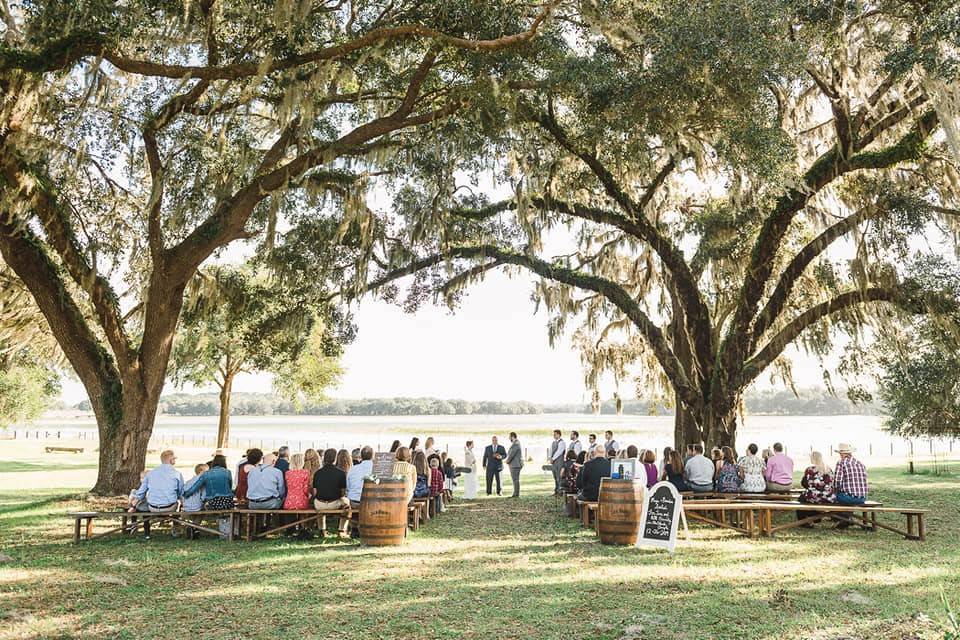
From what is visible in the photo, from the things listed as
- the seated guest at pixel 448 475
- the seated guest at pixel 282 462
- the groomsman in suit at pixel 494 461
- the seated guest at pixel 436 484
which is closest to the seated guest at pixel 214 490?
the seated guest at pixel 282 462

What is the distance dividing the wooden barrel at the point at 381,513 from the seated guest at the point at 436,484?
313 centimetres

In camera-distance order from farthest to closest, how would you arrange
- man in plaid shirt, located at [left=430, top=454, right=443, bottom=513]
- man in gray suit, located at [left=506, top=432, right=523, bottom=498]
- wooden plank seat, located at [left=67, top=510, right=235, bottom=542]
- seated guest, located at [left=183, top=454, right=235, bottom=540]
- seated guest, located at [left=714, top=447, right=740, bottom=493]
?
man in gray suit, located at [left=506, top=432, right=523, bottom=498], man in plaid shirt, located at [left=430, top=454, right=443, bottom=513], seated guest, located at [left=714, top=447, right=740, bottom=493], seated guest, located at [left=183, top=454, right=235, bottom=540], wooden plank seat, located at [left=67, top=510, right=235, bottom=542]

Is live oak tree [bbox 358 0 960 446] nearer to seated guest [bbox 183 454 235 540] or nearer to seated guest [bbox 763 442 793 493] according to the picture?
seated guest [bbox 763 442 793 493]

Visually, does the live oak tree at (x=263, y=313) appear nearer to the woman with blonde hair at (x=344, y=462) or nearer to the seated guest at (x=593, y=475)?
the woman with blonde hair at (x=344, y=462)

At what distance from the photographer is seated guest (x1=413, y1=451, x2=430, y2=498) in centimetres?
1128

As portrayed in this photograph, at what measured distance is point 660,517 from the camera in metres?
8.73

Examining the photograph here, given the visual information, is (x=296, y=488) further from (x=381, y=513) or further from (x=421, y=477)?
(x=421, y=477)

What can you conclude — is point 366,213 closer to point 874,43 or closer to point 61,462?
point 874,43

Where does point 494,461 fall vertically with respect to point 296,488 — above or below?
below

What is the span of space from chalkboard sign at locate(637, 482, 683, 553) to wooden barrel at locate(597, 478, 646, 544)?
Answer: 131mm

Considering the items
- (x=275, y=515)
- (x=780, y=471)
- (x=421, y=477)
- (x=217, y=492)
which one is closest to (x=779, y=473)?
(x=780, y=471)

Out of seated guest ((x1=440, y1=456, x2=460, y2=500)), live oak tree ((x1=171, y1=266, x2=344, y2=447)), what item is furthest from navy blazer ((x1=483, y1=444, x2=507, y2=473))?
live oak tree ((x1=171, y1=266, x2=344, y2=447))

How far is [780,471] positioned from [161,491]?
966 centimetres

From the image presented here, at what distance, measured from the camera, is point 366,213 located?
46.2ft
